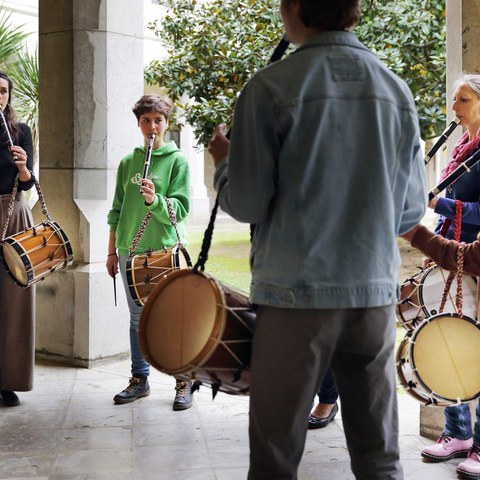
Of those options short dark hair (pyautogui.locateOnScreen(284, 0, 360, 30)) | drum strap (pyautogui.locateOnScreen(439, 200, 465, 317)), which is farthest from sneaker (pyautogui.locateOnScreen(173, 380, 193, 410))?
short dark hair (pyautogui.locateOnScreen(284, 0, 360, 30))

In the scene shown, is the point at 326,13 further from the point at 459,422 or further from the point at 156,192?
the point at 156,192

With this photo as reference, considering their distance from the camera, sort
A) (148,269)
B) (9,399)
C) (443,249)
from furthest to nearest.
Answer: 1. (9,399)
2. (148,269)
3. (443,249)

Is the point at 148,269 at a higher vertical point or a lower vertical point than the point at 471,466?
higher

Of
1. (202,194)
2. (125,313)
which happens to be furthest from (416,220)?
(202,194)

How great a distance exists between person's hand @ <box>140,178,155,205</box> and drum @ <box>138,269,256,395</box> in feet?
5.81

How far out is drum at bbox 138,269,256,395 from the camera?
2.22 metres

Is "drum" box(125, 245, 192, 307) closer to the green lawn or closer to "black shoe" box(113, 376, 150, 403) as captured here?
"black shoe" box(113, 376, 150, 403)

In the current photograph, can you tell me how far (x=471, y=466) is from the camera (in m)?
3.45

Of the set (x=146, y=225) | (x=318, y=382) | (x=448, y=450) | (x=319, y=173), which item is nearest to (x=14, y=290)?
(x=146, y=225)

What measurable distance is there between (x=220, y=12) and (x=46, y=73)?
346 centimetres

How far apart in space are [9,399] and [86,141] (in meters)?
1.74

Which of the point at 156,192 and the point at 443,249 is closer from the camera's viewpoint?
the point at 443,249

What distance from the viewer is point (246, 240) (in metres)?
14.9

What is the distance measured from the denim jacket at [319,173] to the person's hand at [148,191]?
199 cm
